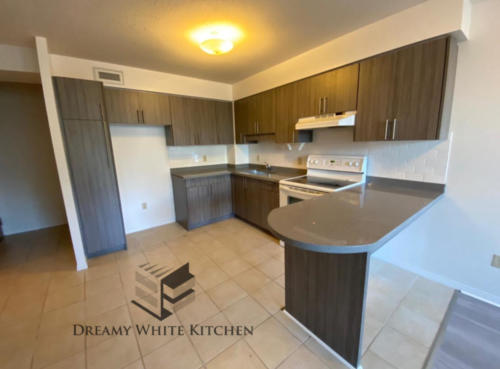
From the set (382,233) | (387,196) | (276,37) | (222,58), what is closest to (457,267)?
(387,196)

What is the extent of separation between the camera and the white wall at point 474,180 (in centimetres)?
164

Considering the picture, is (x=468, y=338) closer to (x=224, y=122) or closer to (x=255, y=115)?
(x=255, y=115)

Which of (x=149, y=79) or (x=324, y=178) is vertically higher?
(x=149, y=79)

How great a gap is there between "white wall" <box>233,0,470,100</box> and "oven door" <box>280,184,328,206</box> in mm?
1379

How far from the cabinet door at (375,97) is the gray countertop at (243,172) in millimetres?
1184

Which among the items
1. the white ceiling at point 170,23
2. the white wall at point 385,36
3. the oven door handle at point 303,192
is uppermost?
the white ceiling at point 170,23

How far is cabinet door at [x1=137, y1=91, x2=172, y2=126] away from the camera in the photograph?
10.0 feet

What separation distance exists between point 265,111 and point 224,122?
3.18 feet

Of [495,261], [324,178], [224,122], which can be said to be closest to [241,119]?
[224,122]

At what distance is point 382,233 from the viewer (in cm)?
109

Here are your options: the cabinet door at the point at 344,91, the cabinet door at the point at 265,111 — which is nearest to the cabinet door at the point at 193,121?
the cabinet door at the point at 265,111

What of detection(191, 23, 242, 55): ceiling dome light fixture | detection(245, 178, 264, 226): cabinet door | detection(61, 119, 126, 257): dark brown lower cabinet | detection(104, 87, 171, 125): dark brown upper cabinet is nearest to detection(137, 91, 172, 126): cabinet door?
detection(104, 87, 171, 125): dark brown upper cabinet

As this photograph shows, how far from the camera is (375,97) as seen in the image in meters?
2.00

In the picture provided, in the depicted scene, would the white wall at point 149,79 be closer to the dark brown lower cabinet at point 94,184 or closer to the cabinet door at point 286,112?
the dark brown lower cabinet at point 94,184
